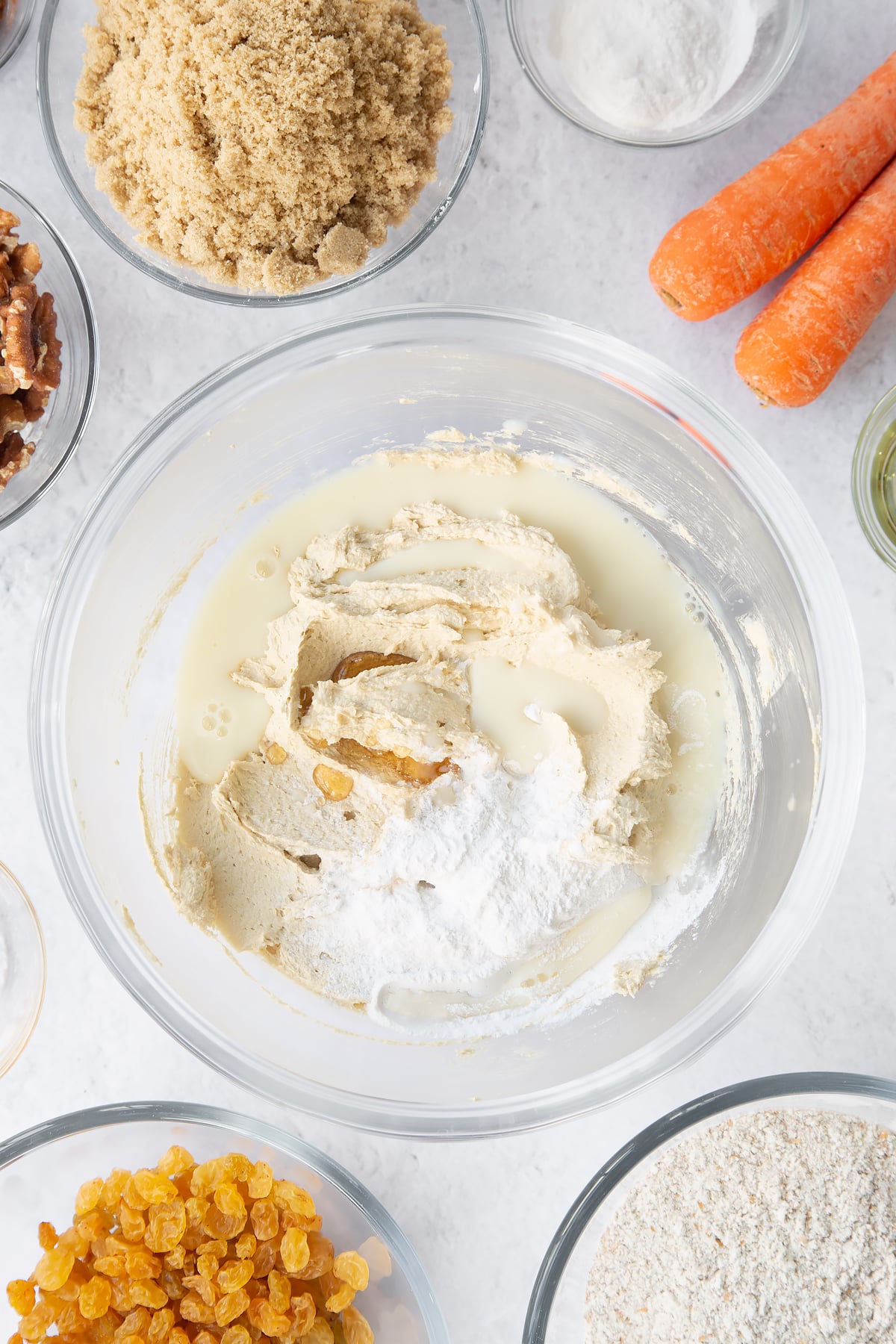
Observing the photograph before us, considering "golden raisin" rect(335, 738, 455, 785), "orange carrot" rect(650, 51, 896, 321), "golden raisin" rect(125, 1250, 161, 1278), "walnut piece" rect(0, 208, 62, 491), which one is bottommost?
"golden raisin" rect(125, 1250, 161, 1278)

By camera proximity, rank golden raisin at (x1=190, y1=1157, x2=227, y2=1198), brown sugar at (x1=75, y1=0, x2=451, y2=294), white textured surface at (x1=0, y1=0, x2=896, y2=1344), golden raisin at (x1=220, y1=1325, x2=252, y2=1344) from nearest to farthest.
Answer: brown sugar at (x1=75, y1=0, x2=451, y2=294)
golden raisin at (x1=220, y1=1325, x2=252, y2=1344)
golden raisin at (x1=190, y1=1157, x2=227, y2=1198)
white textured surface at (x1=0, y1=0, x2=896, y2=1344)

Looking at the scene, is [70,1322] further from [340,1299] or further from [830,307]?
[830,307]

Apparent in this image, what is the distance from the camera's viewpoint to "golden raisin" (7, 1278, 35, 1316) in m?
1.56

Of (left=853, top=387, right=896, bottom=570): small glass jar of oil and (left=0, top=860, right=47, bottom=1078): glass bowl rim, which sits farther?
(left=0, top=860, right=47, bottom=1078): glass bowl rim

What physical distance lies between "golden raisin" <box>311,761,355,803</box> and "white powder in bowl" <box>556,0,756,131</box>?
1.24 m

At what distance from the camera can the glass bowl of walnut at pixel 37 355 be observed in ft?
5.13

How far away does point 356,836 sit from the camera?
165cm

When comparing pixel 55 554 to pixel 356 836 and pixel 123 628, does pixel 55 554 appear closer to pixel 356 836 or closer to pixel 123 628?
pixel 123 628

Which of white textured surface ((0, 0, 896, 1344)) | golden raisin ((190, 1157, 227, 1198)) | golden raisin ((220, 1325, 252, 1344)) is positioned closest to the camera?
golden raisin ((220, 1325, 252, 1344))

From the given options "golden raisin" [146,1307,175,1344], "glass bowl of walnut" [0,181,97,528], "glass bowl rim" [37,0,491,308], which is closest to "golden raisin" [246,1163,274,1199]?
"golden raisin" [146,1307,175,1344]

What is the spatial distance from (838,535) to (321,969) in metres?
1.24

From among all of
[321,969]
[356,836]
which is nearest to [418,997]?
[321,969]

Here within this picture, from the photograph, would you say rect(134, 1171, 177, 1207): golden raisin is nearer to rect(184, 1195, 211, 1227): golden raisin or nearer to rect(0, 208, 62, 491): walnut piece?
rect(184, 1195, 211, 1227): golden raisin

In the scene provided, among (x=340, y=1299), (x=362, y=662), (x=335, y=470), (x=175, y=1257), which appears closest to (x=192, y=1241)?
(x=175, y=1257)
